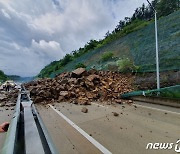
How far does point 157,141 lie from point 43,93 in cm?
1025

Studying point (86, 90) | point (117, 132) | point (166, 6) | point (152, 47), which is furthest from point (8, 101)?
point (166, 6)

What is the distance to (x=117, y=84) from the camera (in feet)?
51.0

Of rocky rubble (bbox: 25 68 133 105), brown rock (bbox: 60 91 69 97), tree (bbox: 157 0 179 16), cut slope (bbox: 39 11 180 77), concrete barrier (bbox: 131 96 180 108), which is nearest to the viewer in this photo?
concrete barrier (bbox: 131 96 180 108)

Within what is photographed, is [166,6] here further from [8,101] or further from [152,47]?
[8,101]

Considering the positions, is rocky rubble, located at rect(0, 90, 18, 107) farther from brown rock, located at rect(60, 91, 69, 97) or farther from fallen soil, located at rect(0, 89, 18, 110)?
brown rock, located at rect(60, 91, 69, 97)

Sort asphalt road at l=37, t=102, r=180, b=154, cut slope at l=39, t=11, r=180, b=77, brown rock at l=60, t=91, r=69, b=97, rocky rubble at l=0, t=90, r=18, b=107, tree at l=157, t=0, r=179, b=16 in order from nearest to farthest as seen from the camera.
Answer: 1. asphalt road at l=37, t=102, r=180, b=154
2. rocky rubble at l=0, t=90, r=18, b=107
3. brown rock at l=60, t=91, r=69, b=97
4. cut slope at l=39, t=11, r=180, b=77
5. tree at l=157, t=0, r=179, b=16

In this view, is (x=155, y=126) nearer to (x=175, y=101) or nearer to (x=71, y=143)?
(x=71, y=143)

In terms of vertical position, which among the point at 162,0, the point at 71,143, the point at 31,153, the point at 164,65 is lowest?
the point at 71,143

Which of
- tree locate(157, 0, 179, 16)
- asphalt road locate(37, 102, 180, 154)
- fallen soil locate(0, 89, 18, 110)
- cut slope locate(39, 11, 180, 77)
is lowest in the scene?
asphalt road locate(37, 102, 180, 154)

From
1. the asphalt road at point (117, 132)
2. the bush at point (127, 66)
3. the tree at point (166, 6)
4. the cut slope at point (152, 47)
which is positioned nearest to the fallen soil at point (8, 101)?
the asphalt road at point (117, 132)

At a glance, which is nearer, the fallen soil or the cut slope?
the fallen soil

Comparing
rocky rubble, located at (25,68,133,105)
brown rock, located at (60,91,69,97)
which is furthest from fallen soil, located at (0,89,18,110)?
brown rock, located at (60,91,69,97)

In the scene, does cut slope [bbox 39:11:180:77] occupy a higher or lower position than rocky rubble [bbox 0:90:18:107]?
higher

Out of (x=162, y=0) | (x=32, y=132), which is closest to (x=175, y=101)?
(x=32, y=132)
